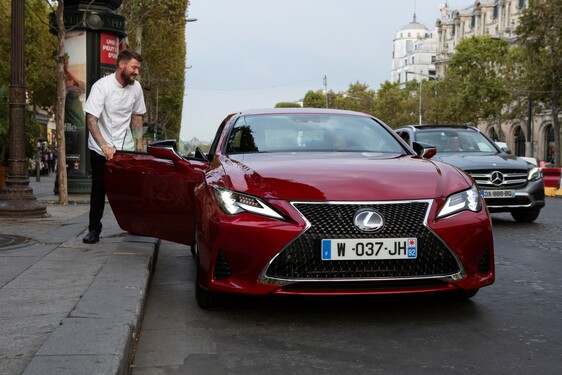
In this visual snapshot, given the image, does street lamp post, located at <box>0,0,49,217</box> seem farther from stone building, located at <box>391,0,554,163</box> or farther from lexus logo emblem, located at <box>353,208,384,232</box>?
stone building, located at <box>391,0,554,163</box>

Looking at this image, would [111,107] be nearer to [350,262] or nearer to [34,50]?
[350,262]

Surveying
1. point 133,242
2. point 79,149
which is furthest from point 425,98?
point 133,242

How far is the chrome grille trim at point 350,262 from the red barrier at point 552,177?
2114 cm

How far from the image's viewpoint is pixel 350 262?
4637mm

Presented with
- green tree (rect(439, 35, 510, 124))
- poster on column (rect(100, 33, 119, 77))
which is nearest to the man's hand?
poster on column (rect(100, 33, 119, 77))

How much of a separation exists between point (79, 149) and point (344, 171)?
13375mm

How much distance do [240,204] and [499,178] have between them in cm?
770

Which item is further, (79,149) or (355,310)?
(79,149)

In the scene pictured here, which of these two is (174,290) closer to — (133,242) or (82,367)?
(133,242)

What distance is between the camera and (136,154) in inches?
263

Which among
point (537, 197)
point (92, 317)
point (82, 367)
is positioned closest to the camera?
point (82, 367)

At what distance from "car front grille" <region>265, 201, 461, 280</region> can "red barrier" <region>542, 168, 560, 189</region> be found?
69.4 ft

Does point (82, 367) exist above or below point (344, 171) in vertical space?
below

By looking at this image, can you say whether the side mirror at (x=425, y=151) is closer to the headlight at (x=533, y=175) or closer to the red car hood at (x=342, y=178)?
the red car hood at (x=342, y=178)
